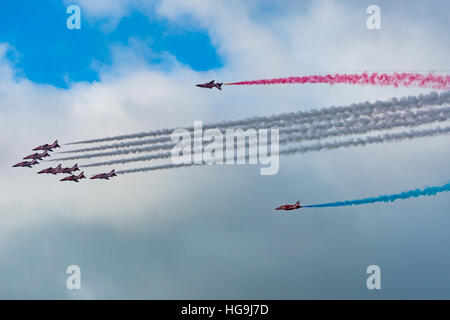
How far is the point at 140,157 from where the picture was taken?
263 ft

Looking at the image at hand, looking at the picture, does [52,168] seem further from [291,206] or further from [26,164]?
[291,206]

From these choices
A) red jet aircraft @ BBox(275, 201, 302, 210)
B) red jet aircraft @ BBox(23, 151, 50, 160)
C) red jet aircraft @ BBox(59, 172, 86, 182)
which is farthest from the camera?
red jet aircraft @ BBox(23, 151, 50, 160)

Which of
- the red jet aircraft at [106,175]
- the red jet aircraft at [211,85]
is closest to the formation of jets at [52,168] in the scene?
the red jet aircraft at [106,175]

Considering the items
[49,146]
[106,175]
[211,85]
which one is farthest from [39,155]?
[211,85]

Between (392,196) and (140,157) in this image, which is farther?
(140,157)

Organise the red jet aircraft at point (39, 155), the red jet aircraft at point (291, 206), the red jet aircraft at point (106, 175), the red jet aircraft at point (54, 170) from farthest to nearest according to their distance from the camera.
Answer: the red jet aircraft at point (39, 155) < the red jet aircraft at point (54, 170) < the red jet aircraft at point (106, 175) < the red jet aircraft at point (291, 206)

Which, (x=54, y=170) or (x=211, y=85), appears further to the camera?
(x=54, y=170)

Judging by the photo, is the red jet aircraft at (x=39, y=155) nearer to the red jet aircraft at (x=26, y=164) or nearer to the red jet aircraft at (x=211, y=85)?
the red jet aircraft at (x=26, y=164)

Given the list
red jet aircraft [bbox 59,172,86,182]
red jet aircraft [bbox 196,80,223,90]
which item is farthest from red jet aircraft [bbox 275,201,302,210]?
red jet aircraft [bbox 59,172,86,182]

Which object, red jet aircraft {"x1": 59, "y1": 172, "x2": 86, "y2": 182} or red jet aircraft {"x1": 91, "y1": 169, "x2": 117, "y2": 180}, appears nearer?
red jet aircraft {"x1": 91, "y1": 169, "x2": 117, "y2": 180}

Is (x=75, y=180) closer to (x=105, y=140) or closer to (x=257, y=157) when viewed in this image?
(x=105, y=140)

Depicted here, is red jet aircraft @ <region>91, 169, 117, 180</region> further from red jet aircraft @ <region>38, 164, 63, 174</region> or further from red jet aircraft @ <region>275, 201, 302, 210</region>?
red jet aircraft @ <region>275, 201, 302, 210</region>
